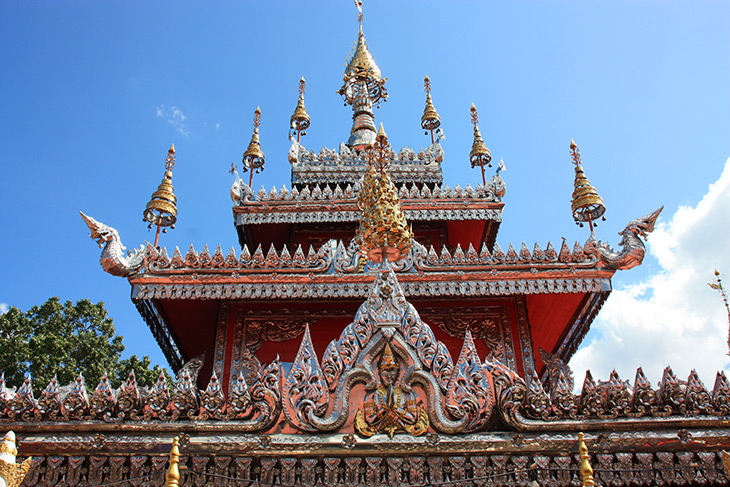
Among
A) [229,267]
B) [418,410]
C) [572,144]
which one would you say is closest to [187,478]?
[418,410]

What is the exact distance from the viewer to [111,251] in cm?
877

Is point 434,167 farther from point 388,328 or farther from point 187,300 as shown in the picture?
point 388,328

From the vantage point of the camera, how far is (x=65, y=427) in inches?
185

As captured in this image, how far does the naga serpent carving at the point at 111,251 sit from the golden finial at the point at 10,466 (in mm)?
4892

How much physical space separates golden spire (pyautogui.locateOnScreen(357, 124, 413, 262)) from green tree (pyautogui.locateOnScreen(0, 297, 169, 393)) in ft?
60.5

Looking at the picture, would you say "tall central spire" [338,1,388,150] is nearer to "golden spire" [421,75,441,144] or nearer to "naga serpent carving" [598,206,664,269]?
"golden spire" [421,75,441,144]

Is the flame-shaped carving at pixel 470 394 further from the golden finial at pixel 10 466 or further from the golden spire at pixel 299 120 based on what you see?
the golden spire at pixel 299 120

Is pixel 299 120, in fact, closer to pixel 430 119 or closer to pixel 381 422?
pixel 430 119

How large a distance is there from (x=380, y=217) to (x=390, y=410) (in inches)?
79.3

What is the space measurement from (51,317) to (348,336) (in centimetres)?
2305

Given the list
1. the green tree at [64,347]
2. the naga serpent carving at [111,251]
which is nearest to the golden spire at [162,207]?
the naga serpent carving at [111,251]

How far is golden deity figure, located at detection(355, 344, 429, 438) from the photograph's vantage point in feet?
15.2

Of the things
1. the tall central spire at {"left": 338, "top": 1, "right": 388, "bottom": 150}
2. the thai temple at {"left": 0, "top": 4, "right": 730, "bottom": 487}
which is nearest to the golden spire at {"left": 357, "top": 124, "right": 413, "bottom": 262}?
the thai temple at {"left": 0, "top": 4, "right": 730, "bottom": 487}

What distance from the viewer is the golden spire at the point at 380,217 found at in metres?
5.98
